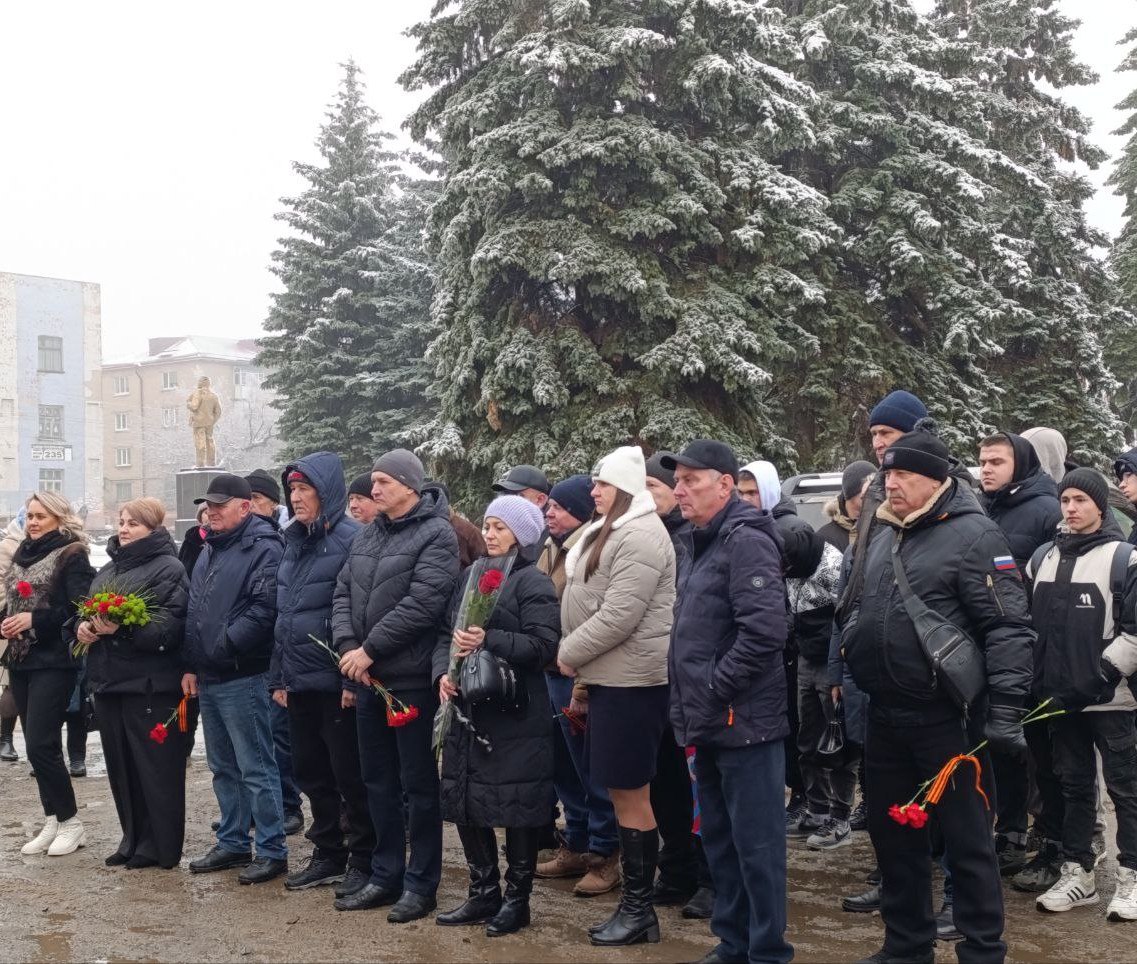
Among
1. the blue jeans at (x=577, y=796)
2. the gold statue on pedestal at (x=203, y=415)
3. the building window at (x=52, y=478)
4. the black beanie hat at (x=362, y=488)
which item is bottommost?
the blue jeans at (x=577, y=796)

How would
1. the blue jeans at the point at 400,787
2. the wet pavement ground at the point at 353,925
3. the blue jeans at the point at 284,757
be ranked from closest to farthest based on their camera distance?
1. the wet pavement ground at the point at 353,925
2. the blue jeans at the point at 400,787
3. the blue jeans at the point at 284,757

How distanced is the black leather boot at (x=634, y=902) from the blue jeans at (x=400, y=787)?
1037mm

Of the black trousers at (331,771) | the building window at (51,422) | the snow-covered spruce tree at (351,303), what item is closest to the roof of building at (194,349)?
the building window at (51,422)

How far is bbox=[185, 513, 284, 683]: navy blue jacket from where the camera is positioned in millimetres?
6973

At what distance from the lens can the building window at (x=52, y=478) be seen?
57250 mm

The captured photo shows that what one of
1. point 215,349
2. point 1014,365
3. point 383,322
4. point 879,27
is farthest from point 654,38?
point 215,349

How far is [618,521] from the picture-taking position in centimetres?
579

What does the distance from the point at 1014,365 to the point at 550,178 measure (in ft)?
33.6

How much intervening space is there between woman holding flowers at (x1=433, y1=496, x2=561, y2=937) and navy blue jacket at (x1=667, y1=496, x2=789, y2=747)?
3.01 feet

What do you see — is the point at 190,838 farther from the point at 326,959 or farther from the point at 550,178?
the point at 550,178

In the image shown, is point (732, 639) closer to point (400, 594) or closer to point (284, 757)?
point (400, 594)

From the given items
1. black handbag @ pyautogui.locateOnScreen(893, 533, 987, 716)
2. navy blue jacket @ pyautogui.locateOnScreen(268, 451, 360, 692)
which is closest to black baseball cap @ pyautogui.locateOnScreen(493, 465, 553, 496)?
navy blue jacket @ pyautogui.locateOnScreen(268, 451, 360, 692)

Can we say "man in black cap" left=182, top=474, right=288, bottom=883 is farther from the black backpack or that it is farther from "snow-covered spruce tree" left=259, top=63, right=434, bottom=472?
"snow-covered spruce tree" left=259, top=63, right=434, bottom=472

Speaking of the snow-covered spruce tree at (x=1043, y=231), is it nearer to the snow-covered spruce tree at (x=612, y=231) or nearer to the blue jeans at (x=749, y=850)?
the snow-covered spruce tree at (x=612, y=231)
